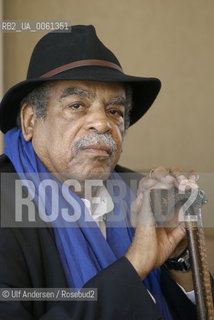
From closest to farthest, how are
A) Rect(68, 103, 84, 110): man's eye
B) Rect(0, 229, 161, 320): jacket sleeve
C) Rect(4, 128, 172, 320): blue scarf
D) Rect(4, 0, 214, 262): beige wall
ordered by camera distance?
Rect(0, 229, 161, 320): jacket sleeve < Rect(4, 128, 172, 320): blue scarf < Rect(68, 103, 84, 110): man's eye < Rect(4, 0, 214, 262): beige wall

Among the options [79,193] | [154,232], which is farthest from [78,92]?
[154,232]

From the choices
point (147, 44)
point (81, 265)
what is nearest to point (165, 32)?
point (147, 44)

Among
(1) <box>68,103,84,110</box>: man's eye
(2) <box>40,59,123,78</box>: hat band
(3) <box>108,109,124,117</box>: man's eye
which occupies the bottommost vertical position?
(3) <box>108,109,124,117</box>: man's eye

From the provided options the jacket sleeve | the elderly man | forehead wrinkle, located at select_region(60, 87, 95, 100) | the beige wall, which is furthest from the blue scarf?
the beige wall

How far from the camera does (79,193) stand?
1.26 metres

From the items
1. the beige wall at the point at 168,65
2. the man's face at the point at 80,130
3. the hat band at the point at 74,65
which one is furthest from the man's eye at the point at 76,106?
the beige wall at the point at 168,65

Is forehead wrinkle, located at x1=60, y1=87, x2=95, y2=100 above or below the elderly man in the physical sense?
above

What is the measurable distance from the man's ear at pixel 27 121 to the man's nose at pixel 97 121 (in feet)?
0.67

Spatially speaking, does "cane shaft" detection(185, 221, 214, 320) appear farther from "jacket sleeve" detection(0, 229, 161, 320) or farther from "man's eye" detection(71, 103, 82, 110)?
"man's eye" detection(71, 103, 82, 110)

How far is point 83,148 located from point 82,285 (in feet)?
1.25

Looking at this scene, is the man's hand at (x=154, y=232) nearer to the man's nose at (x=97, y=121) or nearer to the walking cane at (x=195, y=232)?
the walking cane at (x=195, y=232)

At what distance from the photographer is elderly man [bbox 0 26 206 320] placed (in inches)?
38.8

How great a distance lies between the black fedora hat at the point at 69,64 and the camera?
3.71 ft

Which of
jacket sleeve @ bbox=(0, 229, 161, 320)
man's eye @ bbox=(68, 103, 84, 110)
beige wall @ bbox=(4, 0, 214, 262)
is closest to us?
jacket sleeve @ bbox=(0, 229, 161, 320)
